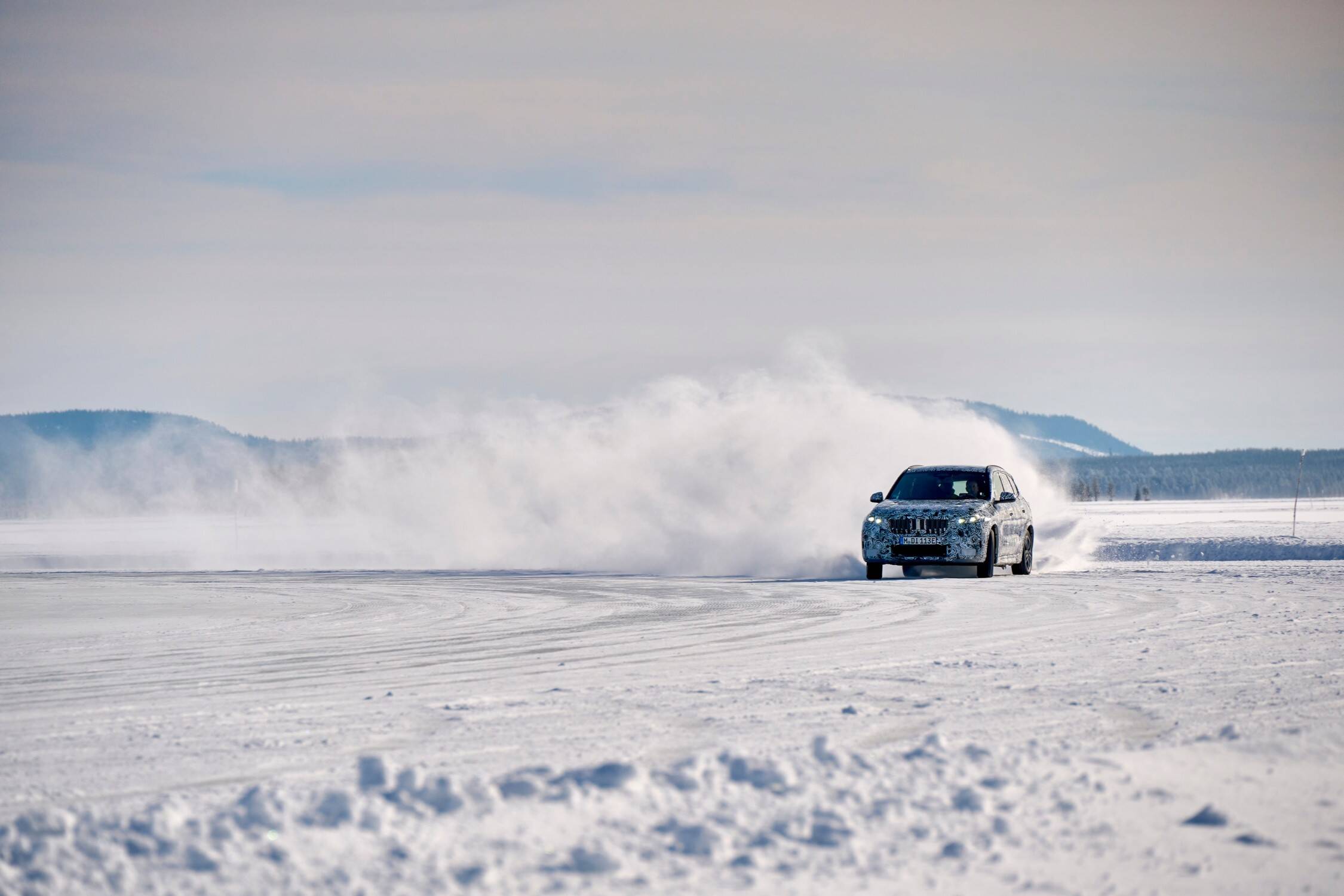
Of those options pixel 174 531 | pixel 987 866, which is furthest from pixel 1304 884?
pixel 174 531

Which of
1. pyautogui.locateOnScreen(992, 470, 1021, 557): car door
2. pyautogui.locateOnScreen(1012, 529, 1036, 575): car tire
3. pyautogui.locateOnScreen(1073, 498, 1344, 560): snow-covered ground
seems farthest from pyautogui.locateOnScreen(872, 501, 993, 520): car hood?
pyautogui.locateOnScreen(1073, 498, 1344, 560): snow-covered ground

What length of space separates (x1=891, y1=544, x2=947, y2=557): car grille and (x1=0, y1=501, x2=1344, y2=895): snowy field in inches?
253

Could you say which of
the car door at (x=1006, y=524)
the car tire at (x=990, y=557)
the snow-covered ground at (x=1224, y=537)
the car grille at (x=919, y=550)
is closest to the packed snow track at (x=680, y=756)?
the car grille at (x=919, y=550)

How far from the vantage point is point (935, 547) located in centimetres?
2167

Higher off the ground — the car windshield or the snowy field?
the car windshield

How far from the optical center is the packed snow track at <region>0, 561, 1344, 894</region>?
5383 mm

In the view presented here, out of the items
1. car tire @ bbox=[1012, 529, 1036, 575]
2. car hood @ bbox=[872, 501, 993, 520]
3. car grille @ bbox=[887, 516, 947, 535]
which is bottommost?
car tire @ bbox=[1012, 529, 1036, 575]

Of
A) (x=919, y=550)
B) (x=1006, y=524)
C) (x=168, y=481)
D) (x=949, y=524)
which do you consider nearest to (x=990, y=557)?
(x=1006, y=524)

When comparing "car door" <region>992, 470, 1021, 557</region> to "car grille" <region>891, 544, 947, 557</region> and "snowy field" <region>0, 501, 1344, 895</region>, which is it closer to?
"car grille" <region>891, 544, 947, 557</region>

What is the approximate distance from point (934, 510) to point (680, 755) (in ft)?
49.6

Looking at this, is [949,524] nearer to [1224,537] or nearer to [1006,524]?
[1006,524]

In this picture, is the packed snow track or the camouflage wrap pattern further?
the camouflage wrap pattern

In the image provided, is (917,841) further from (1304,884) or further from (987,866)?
(1304,884)

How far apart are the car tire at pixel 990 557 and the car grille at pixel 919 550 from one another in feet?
2.15
